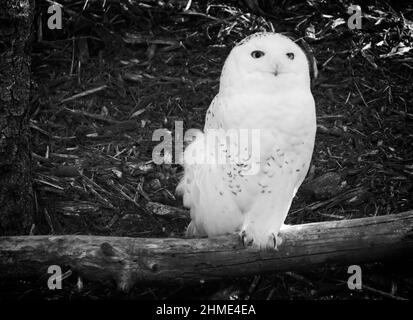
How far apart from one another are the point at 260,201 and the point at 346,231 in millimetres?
442

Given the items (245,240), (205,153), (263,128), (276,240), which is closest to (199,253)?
(245,240)

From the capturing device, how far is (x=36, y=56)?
4.24 m

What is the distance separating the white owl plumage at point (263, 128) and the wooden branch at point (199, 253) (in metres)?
0.11

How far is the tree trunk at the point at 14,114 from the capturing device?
2.75m

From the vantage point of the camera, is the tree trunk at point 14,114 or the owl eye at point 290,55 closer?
the owl eye at point 290,55

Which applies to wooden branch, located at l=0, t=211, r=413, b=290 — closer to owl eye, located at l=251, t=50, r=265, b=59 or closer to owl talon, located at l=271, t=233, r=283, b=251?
owl talon, located at l=271, t=233, r=283, b=251

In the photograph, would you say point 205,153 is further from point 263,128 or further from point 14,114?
point 14,114

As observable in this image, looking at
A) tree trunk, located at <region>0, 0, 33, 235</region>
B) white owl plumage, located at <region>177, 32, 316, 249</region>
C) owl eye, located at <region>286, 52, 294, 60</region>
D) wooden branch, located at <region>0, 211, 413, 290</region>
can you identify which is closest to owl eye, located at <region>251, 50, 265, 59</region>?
white owl plumage, located at <region>177, 32, 316, 249</region>

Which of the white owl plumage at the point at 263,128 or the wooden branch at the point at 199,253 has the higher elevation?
the white owl plumage at the point at 263,128

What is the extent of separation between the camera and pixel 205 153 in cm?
288

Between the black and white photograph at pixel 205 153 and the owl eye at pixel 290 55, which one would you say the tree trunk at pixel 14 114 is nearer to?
the black and white photograph at pixel 205 153

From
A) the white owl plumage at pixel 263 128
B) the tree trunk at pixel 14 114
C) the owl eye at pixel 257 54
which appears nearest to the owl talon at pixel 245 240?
the white owl plumage at pixel 263 128

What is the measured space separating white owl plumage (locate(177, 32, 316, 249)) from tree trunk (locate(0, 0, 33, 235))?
93 cm

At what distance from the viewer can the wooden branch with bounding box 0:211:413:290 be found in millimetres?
2580
